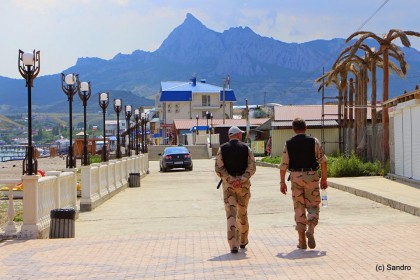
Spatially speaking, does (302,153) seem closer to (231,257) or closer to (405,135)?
(231,257)

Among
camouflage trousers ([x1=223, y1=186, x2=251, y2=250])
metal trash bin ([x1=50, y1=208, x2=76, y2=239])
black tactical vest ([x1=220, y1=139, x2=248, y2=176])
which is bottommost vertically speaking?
metal trash bin ([x1=50, y1=208, x2=76, y2=239])

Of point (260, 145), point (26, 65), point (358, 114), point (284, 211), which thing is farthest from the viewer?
point (260, 145)

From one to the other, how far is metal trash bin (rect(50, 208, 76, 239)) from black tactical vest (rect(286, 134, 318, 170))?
164 inches

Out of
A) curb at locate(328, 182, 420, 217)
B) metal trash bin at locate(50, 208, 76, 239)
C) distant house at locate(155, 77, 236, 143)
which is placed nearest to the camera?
metal trash bin at locate(50, 208, 76, 239)

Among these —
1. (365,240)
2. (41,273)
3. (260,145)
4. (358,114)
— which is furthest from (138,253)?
(260,145)

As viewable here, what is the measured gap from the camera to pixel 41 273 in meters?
8.38

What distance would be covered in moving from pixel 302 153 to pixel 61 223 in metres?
4.53

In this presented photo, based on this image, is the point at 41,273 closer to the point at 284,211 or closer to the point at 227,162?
the point at 227,162

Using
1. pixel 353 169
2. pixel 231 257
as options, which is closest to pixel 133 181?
pixel 353 169

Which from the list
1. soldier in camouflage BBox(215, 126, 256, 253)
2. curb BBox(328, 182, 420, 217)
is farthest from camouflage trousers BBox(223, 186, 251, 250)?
curb BBox(328, 182, 420, 217)

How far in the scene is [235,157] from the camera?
9.76 m

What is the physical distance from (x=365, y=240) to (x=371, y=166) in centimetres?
1725

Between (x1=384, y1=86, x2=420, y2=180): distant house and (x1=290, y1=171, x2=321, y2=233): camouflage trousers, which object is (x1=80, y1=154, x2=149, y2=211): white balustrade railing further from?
(x1=384, y1=86, x2=420, y2=180): distant house

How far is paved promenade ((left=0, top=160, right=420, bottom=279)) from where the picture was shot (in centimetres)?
812
